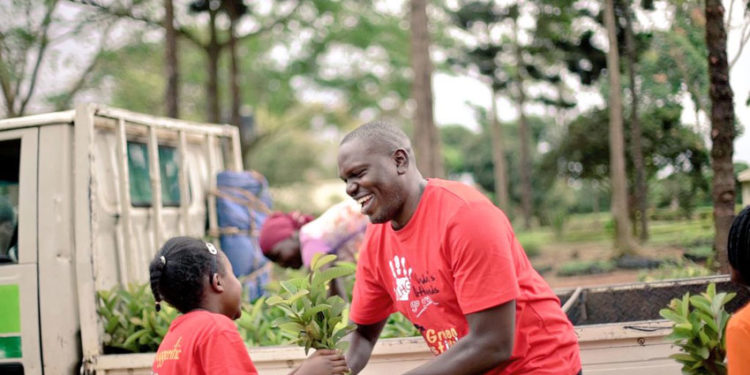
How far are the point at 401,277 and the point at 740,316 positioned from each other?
972 millimetres

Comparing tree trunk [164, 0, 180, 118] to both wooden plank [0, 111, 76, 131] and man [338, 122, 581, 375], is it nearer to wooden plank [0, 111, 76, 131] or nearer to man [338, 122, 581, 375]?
wooden plank [0, 111, 76, 131]

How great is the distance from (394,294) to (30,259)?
2.44m

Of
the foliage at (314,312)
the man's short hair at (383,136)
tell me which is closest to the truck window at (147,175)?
the foliage at (314,312)

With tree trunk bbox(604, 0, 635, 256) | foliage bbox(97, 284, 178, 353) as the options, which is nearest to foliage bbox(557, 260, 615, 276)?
tree trunk bbox(604, 0, 635, 256)

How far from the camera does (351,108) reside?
22.1 meters

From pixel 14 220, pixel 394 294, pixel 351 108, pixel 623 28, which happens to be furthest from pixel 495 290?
pixel 351 108

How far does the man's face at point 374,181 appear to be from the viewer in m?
2.37

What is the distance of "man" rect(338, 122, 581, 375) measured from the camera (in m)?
2.14

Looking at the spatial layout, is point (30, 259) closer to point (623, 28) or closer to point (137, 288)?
point (137, 288)

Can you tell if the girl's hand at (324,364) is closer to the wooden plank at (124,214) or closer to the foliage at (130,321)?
the foliage at (130,321)

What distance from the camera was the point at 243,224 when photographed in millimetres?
6031

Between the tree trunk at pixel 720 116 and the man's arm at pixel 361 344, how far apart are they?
3.11 metres

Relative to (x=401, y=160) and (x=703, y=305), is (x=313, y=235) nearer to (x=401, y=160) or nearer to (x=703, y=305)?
(x=401, y=160)

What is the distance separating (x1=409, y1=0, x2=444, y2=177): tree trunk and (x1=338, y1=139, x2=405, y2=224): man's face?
7234mm
